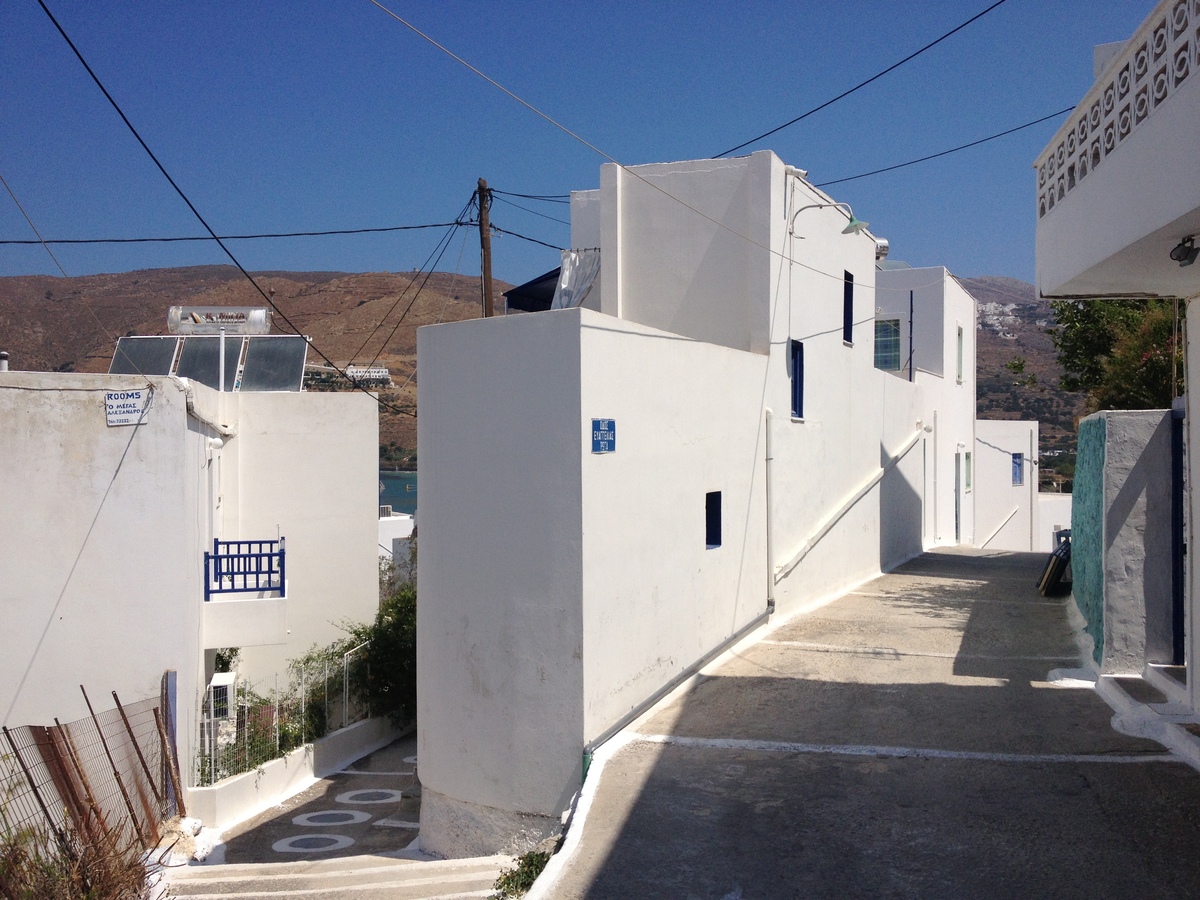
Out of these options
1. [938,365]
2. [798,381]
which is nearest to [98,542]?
[798,381]

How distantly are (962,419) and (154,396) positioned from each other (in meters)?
22.5

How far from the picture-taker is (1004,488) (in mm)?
31469

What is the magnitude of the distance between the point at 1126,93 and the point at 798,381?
7.31 metres

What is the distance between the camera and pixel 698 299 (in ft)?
42.2

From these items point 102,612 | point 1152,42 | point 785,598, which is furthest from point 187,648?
point 1152,42

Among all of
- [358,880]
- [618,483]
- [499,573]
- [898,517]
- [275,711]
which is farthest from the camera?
[898,517]

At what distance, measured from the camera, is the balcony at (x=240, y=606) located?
13680 millimetres

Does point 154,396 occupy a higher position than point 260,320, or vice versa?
point 260,320

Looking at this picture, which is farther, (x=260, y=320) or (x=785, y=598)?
(x=260, y=320)

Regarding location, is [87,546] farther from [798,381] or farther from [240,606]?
[798,381]

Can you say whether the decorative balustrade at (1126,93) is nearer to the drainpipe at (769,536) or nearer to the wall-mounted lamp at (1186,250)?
the wall-mounted lamp at (1186,250)

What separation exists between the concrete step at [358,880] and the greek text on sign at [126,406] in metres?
5.27

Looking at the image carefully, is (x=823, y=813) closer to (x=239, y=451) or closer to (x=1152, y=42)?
(x=1152, y=42)

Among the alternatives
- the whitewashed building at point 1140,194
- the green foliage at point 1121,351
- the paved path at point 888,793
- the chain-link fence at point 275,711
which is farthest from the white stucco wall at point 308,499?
the whitewashed building at point 1140,194
